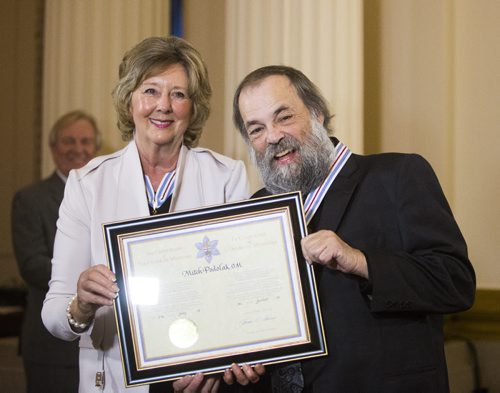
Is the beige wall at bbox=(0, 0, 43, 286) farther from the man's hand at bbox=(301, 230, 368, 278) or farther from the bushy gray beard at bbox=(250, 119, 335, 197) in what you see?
the man's hand at bbox=(301, 230, 368, 278)

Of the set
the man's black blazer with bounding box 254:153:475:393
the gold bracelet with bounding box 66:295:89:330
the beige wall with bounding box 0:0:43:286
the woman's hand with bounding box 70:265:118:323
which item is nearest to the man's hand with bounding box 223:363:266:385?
the man's black blazer with bounding box 254:153:475:393

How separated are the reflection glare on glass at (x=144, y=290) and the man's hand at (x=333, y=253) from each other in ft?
1.55

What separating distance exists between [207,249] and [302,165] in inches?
16.4

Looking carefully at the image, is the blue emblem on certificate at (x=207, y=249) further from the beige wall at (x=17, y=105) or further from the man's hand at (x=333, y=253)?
the beige wall at (x=17, y=105)

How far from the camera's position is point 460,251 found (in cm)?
237

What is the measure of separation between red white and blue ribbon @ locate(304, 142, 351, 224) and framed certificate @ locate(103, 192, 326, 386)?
0.58ft

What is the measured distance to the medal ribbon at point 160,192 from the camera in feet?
9.25

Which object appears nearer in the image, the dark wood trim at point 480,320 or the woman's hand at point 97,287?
the woman's hand at point 97,287

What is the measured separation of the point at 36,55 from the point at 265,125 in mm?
4382

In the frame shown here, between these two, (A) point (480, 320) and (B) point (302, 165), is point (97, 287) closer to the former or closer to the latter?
(B) point (302, 165)

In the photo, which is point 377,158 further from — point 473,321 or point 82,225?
point 473,321

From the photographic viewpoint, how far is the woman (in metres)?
2.65

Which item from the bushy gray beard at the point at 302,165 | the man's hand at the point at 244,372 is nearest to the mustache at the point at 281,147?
the bushy gray beard at the point at 302,165

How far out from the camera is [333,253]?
224 centimetres
